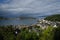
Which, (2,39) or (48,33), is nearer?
(48,33)

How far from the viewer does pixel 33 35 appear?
59.9 ft

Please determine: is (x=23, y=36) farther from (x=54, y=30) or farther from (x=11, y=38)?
(x=54, y=30)

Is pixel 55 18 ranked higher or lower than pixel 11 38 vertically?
lower

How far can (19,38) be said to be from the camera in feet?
60.7

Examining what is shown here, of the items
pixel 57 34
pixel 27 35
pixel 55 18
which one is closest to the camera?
pixel 57 34

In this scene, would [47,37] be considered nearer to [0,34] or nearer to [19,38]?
[19,38]

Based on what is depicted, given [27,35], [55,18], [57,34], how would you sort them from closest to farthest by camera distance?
[57,34] < [27,35] < [55,18]

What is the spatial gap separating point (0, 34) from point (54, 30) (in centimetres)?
498

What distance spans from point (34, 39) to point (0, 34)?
3004 millimetres

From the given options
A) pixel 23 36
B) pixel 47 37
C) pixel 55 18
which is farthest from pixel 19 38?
pixel 55 18

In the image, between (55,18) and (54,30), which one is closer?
(54,30)

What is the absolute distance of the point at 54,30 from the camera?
16219 millimetres

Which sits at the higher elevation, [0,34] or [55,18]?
[0,34]

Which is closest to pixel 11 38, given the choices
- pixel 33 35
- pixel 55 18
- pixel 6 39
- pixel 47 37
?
pixel 6 39
